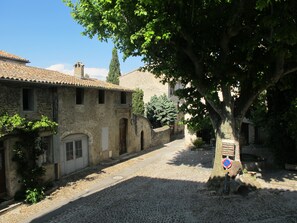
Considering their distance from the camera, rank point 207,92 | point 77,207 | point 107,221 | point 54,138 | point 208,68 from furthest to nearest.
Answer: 1. point 54,138
2. point 208,68
3. point 207,92
4. point 77,207
5. point 107,221

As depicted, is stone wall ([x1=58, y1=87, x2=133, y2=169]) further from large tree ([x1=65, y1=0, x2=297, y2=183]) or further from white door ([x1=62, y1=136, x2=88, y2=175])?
large tree ([x1=65, y1=0, x2=297, y2=183])

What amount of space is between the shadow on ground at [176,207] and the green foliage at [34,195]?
158cm

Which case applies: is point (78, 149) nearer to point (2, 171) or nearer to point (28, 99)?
point (28, 99)

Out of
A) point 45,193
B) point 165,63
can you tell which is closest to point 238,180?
point 165,63

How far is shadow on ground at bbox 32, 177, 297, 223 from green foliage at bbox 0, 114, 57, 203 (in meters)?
2.06

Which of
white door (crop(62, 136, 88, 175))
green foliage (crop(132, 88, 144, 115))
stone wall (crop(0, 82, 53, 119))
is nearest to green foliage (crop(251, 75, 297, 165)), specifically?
white door (crop(62, 136, 88, 175))

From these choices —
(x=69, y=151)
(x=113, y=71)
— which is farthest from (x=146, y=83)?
(x=69, y=151)

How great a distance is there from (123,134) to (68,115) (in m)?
7.43

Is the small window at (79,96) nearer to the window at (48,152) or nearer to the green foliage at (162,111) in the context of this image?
the window at (48,152)

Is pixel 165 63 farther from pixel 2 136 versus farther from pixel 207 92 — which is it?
pixel 2 136

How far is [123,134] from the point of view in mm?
22984

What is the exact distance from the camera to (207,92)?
480 inches

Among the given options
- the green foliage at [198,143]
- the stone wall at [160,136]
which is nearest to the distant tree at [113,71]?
the stone wall at [160,136]

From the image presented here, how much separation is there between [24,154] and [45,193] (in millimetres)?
2148
